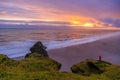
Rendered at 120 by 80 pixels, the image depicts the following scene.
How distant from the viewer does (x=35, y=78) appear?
15742mm

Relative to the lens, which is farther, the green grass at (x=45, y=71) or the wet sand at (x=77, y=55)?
the wet sand at (x=77, y=55)

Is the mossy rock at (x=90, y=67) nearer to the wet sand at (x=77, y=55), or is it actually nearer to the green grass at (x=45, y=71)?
the green grass at (x=45, y=71)

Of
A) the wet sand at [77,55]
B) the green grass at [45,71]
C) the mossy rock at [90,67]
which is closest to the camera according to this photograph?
the green grass at [45,71]

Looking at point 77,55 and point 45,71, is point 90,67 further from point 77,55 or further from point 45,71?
point 77,55

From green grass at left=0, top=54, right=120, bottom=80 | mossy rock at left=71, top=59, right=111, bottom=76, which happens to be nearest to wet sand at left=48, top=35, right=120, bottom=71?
mossy rock at left=71, top=59, right=111, bottom=76

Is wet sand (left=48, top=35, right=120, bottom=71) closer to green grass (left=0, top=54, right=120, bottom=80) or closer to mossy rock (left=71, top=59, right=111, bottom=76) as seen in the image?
mossy rock (left=71, top=59, right=111, bottom=76)

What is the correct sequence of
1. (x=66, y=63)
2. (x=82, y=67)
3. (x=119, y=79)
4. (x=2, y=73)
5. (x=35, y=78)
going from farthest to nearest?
(x=66, y=63), (x=82, y=67), (x=119, y=79), (x=2, y=73), (x=35, y=78)

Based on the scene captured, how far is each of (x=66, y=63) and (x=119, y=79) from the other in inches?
825

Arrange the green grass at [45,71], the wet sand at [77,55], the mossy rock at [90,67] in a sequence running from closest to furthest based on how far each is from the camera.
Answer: the green grass at [45,71] → the mossy rock at [90,67] → the wet sand at [77,55]

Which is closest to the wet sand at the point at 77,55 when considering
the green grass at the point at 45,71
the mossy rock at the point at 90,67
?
the mossy rock at the point at 90,67

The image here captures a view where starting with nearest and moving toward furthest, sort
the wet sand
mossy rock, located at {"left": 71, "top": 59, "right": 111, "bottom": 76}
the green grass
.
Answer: the green grass → mossy rock, located at {"left": 71, "top": 59, "right": 111, "bottom": 76} → the wet sand

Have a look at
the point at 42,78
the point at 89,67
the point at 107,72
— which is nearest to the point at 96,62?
the point at 89,67

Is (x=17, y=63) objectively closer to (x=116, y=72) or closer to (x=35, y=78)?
(x=35, y=78)

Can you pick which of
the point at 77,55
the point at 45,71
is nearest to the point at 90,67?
the point at 45,71
